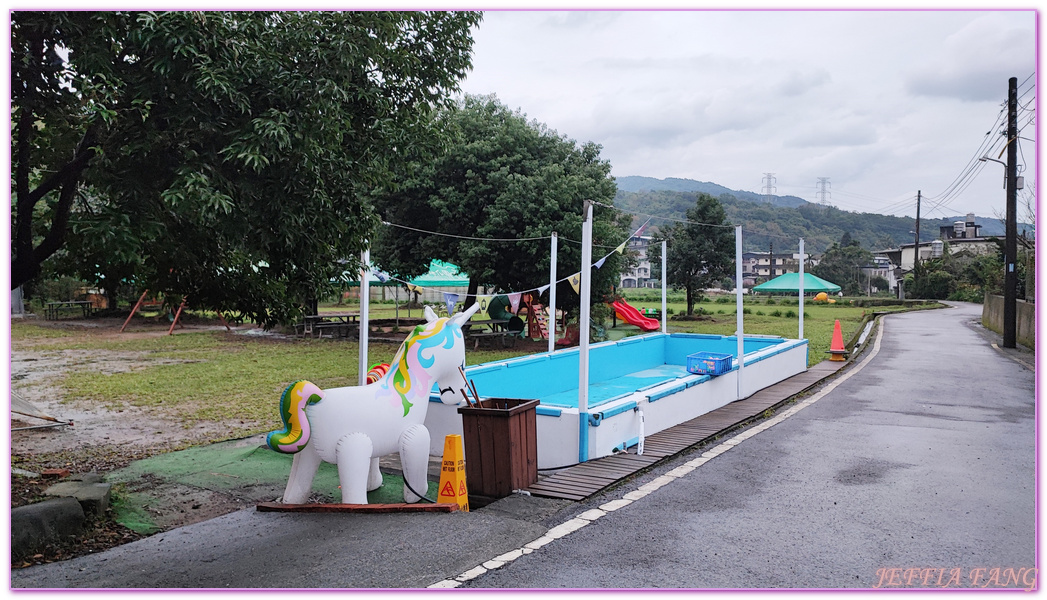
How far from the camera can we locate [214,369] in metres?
16.7

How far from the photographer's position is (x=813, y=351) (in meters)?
21.3

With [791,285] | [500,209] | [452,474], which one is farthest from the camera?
[791,285]

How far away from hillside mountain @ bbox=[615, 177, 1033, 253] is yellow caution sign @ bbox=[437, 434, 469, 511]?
291 ft

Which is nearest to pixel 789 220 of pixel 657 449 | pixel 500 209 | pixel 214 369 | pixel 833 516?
pixel 500 209

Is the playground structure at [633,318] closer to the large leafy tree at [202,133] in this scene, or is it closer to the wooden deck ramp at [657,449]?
the wooden deck ramp at [657,449]

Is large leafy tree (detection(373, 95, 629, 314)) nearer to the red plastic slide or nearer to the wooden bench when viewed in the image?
the wooden bench

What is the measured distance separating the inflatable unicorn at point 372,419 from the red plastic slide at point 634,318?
69.0 feet

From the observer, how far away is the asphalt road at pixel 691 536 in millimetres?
4902

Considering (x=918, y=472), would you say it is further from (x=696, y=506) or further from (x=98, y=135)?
(x=98, y=135)

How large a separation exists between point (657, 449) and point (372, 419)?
3684 millimetres

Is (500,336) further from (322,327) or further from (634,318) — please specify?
(634,318)

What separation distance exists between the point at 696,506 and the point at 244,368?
42.9ft

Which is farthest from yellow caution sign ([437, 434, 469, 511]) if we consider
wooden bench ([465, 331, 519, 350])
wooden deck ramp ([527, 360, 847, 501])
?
wooden bench ([465, 331, 519, 350])

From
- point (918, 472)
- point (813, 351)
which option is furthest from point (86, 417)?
point (813, 351)
